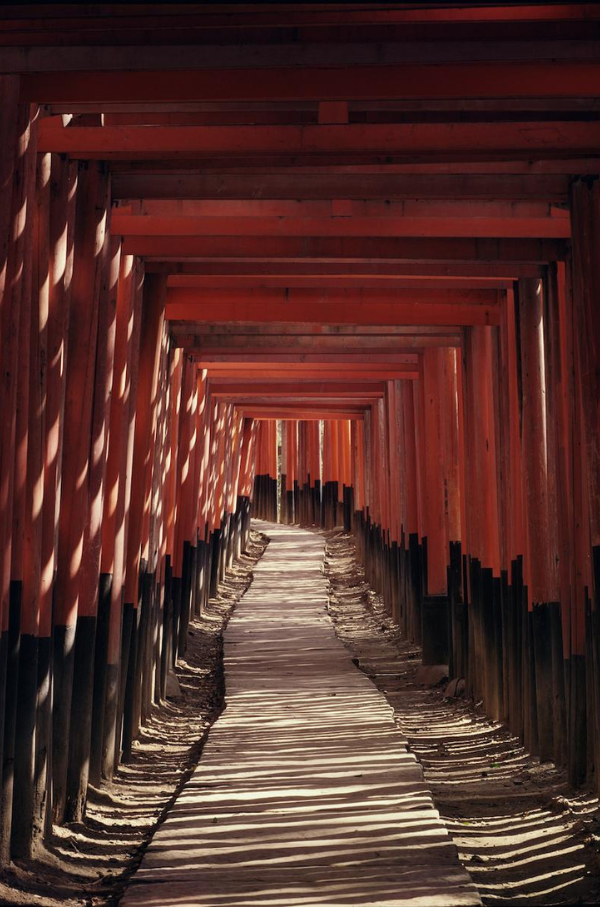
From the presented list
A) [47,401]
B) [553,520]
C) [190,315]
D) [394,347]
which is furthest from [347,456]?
[47,401]

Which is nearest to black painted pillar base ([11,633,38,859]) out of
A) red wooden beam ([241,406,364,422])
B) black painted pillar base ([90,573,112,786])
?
black painted pillar base ([90,573,112,786])

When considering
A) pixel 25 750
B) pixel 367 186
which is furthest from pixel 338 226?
pixel 25 750

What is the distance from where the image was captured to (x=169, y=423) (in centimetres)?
1235

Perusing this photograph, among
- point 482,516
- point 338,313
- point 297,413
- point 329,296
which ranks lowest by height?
point 482,516

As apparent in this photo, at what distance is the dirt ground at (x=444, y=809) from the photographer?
568 centimetres

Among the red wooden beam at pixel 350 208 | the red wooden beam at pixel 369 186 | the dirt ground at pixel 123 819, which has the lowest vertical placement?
the dirt ground at pixel 123 819

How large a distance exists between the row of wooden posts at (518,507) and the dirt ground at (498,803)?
24cm

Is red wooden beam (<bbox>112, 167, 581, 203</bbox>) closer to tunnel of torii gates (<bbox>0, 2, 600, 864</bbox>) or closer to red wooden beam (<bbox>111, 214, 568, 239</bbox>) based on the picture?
tunnel of torii gates (<bbox>0, 2, 600, 864</bbox>)

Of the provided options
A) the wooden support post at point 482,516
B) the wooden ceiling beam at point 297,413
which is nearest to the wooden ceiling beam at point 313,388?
the wooden ceiling beam at point 297,413

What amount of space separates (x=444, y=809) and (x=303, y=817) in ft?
4.03

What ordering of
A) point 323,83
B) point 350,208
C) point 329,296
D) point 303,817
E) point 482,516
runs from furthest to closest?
point 482,516 < point 329,296 < point 350,208 < point 303,817 < point 323,83

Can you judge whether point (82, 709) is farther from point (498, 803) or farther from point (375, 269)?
point (375, 269)

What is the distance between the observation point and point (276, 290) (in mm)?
10281

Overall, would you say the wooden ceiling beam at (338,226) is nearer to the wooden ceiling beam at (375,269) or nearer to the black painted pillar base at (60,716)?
the wooden ceiling beam at (375,269)
